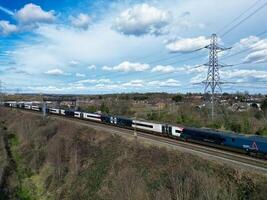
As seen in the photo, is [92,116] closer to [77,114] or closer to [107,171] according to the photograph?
[77,114]

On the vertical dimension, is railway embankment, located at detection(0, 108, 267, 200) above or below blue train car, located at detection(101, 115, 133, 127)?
below

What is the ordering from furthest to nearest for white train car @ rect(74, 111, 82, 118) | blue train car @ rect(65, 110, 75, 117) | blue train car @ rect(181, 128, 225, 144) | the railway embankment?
blue train car @ rect(65, 110, 75, 117), white train car @ rect(74, 111, 82, 118), blue train car @ rect(181, 128, 225, 144), the railway embankment

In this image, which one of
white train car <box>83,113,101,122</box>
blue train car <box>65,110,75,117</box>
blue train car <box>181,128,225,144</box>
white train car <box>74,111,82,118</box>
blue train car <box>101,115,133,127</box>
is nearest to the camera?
blue train car <box>181,128,225,144</box>

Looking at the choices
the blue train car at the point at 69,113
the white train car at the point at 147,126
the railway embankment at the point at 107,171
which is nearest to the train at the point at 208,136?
the white train car at the point at 147,126

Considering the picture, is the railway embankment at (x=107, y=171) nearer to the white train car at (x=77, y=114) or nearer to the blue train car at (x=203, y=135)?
the blue train car at (x=203, y=135)

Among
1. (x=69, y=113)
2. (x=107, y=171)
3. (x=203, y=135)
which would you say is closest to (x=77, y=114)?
(x=69, y=113)

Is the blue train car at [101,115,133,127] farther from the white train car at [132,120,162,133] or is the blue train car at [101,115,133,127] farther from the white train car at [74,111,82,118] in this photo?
the white train car at [74,111,82,118]

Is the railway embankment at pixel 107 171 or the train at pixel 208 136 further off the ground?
the train at pixel 208 136

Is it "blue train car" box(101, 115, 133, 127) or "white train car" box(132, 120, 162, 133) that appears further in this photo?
"blue train car" box(101, 115, 133, 127)

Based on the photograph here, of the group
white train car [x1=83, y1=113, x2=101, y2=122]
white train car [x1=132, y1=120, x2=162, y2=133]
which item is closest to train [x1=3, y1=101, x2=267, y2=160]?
white train car [x1=132, y1=120, x2=162, y2=133]

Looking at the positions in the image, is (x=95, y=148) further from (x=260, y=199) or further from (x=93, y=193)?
(x=260, y=199)
